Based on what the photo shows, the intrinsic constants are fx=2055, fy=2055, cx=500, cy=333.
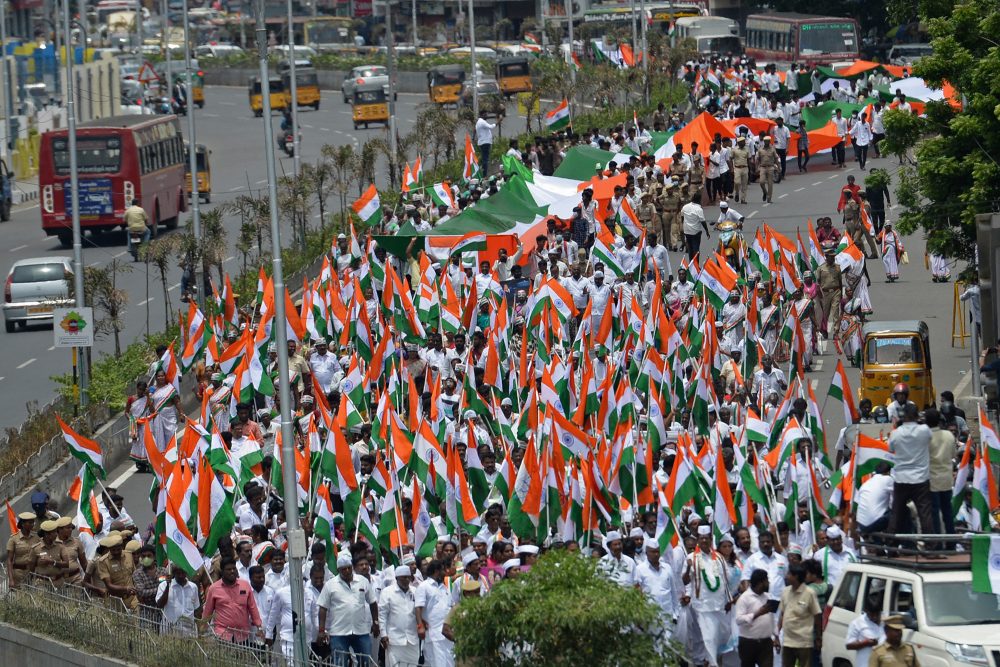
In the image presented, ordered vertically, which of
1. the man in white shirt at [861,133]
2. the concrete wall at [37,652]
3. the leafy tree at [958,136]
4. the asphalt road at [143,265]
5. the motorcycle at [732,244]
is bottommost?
the concrete wall at [37,652]

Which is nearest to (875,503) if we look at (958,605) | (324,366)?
(958,605)

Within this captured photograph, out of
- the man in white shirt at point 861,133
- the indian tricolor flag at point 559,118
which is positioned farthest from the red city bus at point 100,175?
the man in white shirt at point 861,133

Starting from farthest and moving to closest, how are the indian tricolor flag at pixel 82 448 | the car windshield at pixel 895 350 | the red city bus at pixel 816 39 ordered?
the red city bus at pixel 816 39 < the car windshield at pixel 895 350 < the indian tricolor flag at pixel 82 448

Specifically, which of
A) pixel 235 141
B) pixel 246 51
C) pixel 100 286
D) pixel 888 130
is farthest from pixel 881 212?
pixel 246 51

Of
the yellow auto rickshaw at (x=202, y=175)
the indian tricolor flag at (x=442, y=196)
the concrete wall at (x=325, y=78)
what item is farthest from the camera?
the concrete wall at (x=325, y=78)

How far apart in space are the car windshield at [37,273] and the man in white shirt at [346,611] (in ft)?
70.3

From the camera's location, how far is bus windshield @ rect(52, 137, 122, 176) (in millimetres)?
44469

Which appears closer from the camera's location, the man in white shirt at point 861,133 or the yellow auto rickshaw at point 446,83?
the man in white shirt at point 861,133

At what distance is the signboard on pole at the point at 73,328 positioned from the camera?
2773 cm

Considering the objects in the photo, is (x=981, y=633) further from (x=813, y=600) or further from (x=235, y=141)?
(x=235, y=141)

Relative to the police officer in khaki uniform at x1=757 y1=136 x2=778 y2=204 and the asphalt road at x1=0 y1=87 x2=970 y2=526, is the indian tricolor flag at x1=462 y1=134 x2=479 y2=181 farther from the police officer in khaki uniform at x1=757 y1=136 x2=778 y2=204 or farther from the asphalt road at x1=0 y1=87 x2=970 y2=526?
the police officer in khaki uniform at x1=757 y1=136 x2=778 y2=204

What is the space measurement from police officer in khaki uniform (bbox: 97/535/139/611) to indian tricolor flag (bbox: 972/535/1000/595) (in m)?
7.37

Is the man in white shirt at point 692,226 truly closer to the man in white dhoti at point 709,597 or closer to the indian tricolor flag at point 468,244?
the indian tricolor flag at point 468,244

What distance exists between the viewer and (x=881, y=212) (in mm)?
33781
